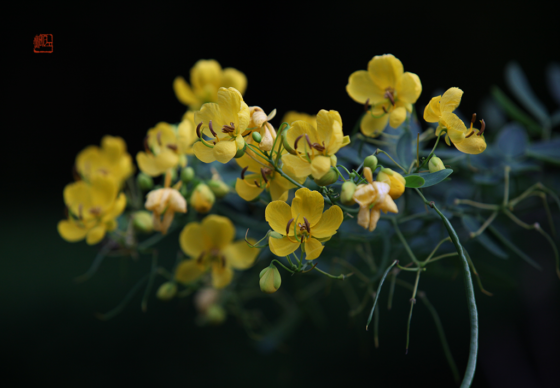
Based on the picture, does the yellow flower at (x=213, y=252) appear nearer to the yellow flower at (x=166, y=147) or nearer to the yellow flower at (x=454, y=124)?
the yellow flower at (x=166, y=147)

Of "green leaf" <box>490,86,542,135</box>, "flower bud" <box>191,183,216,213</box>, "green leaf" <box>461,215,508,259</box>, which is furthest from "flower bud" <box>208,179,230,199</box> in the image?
"green leaf" <box>490,86,542,135</box>

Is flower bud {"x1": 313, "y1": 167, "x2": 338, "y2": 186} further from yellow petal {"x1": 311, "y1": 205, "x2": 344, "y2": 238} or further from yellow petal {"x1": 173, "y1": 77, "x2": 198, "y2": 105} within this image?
yellow petal {"x1": 173, "y1": 77, "x2": 198, "y2": 105}

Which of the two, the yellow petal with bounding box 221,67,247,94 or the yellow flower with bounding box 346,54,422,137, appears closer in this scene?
the yellow flower with bounding box 346,54,422,137

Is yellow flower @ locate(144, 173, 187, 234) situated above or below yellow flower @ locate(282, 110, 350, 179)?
below

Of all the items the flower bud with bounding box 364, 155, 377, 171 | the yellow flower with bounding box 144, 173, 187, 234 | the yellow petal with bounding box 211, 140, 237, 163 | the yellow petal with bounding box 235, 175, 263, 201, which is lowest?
the yellow flower with bounding box 144, 173, 187, 234

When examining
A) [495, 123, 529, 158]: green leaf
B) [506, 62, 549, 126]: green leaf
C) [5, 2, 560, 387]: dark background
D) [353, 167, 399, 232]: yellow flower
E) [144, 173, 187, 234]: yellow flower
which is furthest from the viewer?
[5, 2, 560, 387]: dark background

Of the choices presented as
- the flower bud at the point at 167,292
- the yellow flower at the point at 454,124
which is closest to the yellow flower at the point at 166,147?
the flower bud at the point at 167,292
